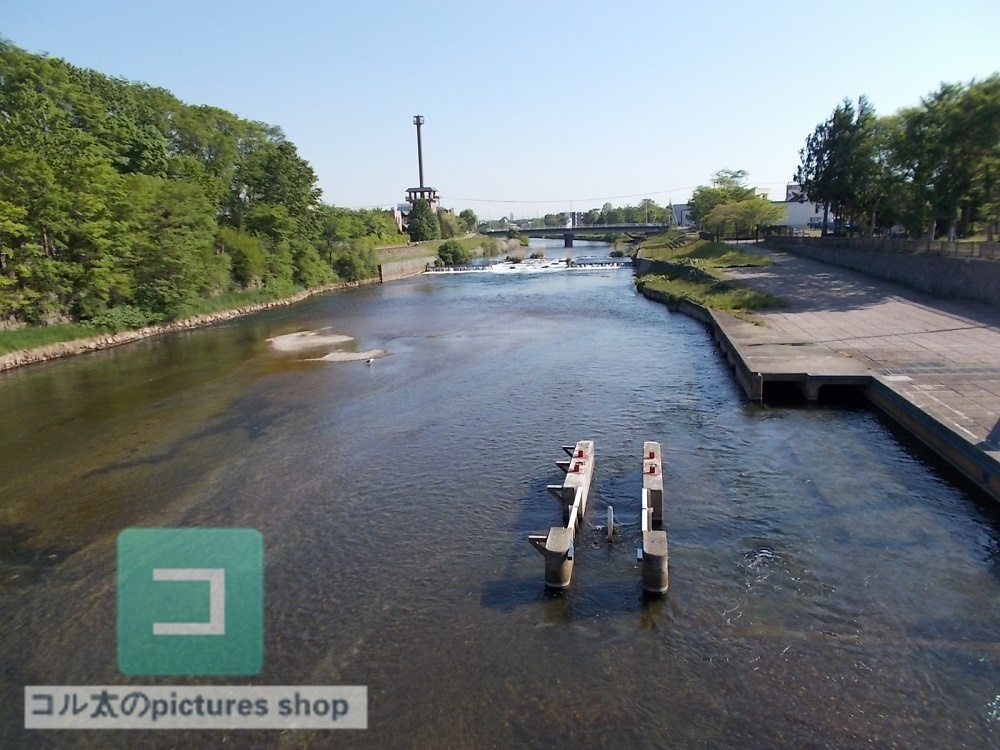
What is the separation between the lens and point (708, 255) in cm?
6128

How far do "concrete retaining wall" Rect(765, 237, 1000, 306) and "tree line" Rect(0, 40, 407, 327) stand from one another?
3826 cm

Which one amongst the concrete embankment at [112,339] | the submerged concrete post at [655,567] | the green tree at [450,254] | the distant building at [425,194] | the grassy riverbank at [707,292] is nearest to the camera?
the submerged concrete post at [655,567]

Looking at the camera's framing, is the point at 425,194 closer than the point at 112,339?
No

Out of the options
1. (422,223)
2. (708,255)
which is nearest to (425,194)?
(422,223)

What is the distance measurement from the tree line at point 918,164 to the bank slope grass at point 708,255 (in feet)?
21.4

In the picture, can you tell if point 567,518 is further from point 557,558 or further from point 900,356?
point 900,356

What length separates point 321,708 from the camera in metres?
8.01

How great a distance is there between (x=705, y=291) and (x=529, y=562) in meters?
32.2

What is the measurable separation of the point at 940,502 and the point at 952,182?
26.4 meters

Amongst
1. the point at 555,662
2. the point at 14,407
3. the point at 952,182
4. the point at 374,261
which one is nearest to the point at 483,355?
the point at 14,407

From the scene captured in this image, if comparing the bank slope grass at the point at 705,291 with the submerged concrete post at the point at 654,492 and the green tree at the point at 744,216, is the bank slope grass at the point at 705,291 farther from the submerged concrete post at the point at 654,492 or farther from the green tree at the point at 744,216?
the submerged concrete post at the point at 654,492

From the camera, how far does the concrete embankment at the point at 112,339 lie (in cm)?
2825

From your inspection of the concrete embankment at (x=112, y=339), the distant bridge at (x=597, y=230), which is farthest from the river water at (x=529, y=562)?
the distant bridge at (x=597, y=230)

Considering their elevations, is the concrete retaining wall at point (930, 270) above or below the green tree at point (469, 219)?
below
